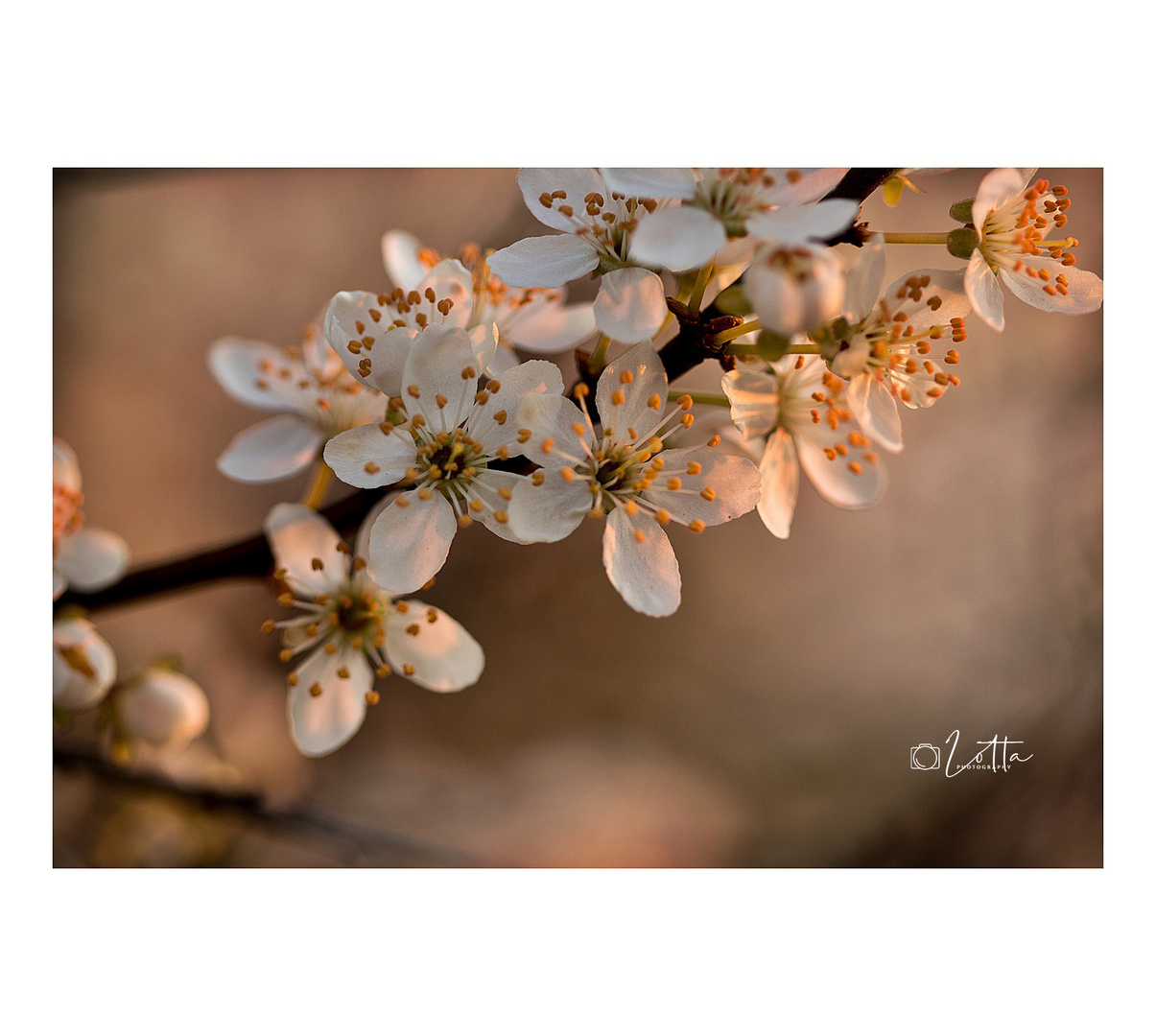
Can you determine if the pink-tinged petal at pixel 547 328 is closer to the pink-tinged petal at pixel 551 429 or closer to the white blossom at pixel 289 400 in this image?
the white blossom at pixel 289 400

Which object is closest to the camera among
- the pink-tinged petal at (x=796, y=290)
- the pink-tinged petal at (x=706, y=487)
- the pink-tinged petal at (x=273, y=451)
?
the pink-tinged petal at (x=796, y=290)

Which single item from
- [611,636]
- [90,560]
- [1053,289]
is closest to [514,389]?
[1053,289]

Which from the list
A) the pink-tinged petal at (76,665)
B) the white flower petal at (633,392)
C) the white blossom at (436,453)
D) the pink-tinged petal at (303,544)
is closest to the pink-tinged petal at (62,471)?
the pink-tinged petal at (76,665)

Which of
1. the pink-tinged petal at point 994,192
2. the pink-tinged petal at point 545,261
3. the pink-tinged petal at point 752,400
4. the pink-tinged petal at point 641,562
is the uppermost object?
the pink-tinged petal at point 994,192

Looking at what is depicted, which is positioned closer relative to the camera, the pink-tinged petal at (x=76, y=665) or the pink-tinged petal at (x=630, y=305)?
the pink-tinged petal at (x=630, y=305)

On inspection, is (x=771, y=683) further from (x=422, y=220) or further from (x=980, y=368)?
(x=422, y=220)

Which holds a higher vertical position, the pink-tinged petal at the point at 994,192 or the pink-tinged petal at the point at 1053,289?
the pink-tinged petal at the point at 994,192

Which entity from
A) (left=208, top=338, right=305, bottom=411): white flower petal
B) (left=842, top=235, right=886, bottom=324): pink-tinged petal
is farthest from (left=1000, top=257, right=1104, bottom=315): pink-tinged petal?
(left=208, top=338, right=305, bottom=411): white flower petal

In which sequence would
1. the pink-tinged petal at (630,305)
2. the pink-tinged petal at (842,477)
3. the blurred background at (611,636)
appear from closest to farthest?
the pink-tinged petal at (630,305), the pink-tinged petal at (842,477), the blurred background at (611,636)
